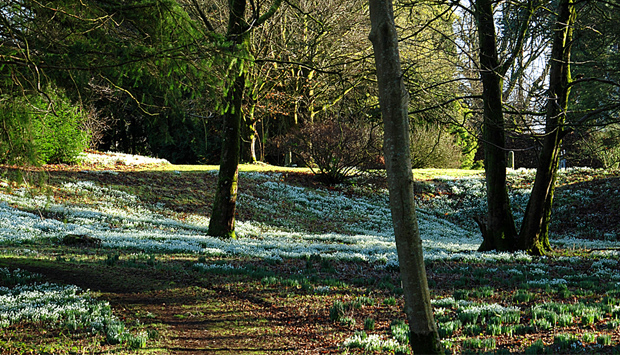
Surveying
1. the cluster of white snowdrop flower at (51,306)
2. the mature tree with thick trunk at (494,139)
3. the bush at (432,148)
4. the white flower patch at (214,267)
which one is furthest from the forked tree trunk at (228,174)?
the bush at (432,148)

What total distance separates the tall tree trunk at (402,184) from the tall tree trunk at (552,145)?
8.57 meters

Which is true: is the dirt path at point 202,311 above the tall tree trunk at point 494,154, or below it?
below

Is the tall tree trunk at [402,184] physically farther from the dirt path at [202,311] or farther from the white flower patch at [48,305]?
the white flower patch at [48,305]

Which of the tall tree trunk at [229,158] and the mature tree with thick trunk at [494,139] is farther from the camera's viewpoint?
the tall tree trunk at [229,158]

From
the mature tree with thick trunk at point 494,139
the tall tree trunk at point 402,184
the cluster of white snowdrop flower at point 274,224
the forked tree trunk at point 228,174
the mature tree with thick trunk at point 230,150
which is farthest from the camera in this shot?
the forked tree trunk at point 228,174

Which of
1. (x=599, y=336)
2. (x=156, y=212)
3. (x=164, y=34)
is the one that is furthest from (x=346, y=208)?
(x=599, y=336)

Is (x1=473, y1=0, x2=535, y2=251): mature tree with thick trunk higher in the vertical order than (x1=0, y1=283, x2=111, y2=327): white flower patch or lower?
higher

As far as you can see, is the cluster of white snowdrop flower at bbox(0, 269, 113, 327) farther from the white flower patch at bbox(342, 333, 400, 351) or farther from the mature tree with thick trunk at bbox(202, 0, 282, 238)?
the mature tree with thick trunk at bbox(202, 0, 282, 238)

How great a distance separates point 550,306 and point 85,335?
18.9 ft

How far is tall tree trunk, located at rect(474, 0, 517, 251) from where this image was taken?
1169 cm

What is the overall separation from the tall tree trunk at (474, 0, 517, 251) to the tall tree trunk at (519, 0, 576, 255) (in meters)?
0.52

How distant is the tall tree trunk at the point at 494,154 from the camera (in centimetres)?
1169

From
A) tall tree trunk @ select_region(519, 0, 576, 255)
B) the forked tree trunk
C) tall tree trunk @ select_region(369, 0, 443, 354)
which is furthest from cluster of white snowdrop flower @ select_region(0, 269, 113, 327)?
tall tree trunk @ select_region(519, 0, 576, 255)

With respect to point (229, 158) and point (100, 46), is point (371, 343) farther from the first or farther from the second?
point (229, 158)
